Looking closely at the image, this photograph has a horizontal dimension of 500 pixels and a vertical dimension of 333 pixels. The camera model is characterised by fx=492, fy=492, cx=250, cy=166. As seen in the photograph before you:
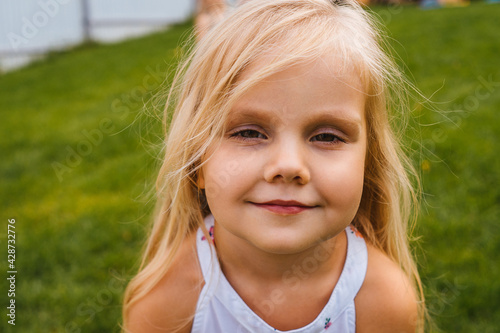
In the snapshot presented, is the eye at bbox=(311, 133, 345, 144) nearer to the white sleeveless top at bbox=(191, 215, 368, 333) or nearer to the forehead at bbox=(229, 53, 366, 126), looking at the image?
the forehead at bbox=(229, 53, 366, 126)

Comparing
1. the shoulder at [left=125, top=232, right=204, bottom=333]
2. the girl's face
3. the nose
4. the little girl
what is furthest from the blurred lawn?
the nose

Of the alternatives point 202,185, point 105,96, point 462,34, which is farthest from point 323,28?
point 462,34

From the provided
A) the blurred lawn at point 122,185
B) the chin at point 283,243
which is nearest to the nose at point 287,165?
the chin at point 283,243

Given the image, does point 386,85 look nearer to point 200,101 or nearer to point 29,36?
point 200,101

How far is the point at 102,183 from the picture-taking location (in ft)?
14.1

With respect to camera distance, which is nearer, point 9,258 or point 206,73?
point 206,73

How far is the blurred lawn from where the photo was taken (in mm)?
2842

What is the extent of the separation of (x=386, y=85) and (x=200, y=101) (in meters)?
0.66

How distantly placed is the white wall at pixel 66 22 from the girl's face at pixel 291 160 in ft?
31.4

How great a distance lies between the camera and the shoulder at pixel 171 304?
72.1 inches

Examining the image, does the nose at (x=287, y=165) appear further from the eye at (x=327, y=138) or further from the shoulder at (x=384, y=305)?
the shoulder at (x=384, y=305)

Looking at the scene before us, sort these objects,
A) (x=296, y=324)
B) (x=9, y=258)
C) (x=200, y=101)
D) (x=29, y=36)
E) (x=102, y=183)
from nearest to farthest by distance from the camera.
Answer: (x=200, y=101)
(x=296, y=324)
(x=9, y=258)
(x=102, y=183)
(x=29, y=36)

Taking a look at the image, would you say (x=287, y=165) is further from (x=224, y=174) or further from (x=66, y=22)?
(x=66, y=22)

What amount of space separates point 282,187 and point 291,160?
3.5 inches
